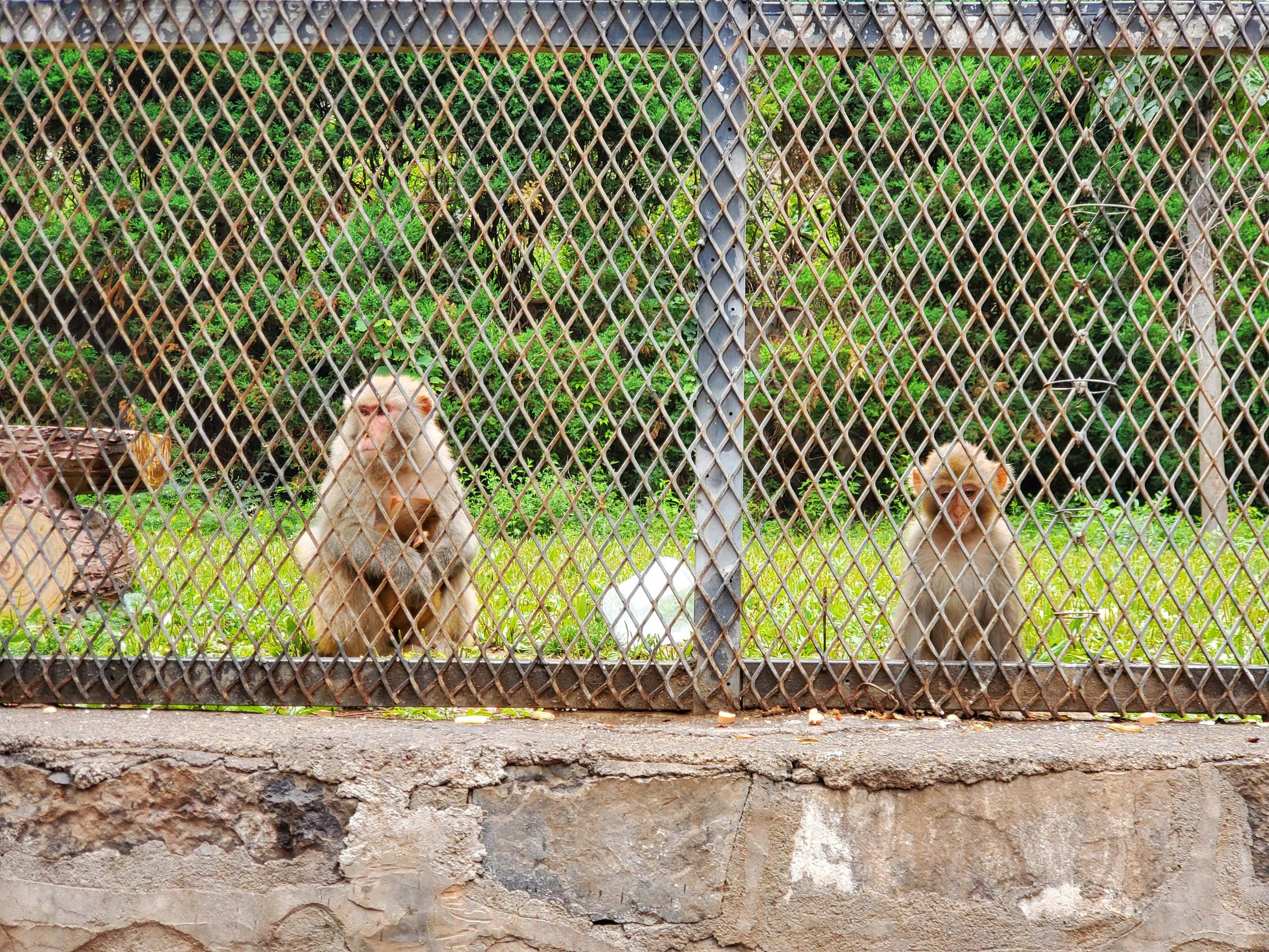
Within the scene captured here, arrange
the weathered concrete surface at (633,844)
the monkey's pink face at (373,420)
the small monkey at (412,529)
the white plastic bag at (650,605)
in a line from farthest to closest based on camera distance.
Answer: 1. the small monkey at (412,529)
2. the monkey's pink face at (373,420)
3. the white plastic bag at (650,605)
4. the weathered concrete surface at (633,844)

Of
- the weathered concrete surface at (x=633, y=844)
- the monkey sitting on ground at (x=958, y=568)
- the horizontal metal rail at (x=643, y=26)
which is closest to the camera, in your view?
the weathered concrete surface at (x=633, y=844)

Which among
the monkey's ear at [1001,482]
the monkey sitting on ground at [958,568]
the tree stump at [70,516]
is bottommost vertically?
the monkey sitting on ground at [958,568]

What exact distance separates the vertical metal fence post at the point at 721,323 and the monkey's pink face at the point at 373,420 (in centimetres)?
120

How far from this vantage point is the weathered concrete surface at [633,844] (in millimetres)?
2355

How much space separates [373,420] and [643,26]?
6.02 ft

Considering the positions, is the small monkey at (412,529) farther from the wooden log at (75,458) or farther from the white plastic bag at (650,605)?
the wooden log at (75,458)

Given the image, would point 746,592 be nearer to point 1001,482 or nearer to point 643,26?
point 643,26

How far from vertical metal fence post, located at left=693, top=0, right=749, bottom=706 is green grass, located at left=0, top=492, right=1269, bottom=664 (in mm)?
73

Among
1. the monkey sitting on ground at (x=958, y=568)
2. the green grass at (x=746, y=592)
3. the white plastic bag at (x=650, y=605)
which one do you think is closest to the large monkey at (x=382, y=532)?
the green grass at (x=746, y=592)

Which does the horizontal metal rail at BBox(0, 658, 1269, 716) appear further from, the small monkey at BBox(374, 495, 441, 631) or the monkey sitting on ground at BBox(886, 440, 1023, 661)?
the small monkey at BBox(374, 495, 441, 631)

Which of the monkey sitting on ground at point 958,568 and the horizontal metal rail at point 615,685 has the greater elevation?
the horizontal metal rail at point 615,685

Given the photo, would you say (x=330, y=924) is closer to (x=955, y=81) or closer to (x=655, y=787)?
(x=655, y=787)

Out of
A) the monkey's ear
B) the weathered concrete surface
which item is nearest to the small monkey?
the weathered concrete surface

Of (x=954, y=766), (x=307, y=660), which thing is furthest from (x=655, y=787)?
(x=307, y=660)
